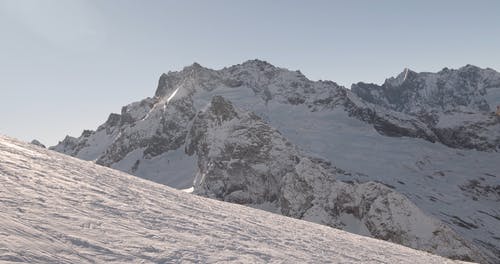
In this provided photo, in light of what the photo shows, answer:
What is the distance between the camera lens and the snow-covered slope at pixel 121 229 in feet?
22.8

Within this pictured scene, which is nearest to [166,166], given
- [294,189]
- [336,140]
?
[336,140]

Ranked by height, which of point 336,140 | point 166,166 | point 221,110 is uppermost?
point 221,110

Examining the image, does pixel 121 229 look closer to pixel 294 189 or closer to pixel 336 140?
pixel 294 189

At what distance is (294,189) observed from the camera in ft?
188

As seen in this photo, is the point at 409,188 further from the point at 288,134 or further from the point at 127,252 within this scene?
the point at 127,252

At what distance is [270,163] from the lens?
236 ft

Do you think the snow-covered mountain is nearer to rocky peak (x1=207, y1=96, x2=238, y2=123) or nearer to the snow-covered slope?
rocky peak (x1=207, y1=96, x2=238, y2=123)

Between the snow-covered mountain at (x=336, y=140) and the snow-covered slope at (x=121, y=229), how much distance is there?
58422 mm

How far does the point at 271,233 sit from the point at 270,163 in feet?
197

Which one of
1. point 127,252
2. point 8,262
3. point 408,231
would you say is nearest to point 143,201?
point 127,252

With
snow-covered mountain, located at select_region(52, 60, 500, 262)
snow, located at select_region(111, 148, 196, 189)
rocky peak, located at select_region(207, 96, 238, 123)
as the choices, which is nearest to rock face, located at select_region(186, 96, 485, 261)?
rocky peak, located at select_region(207, 96, 238, 123)

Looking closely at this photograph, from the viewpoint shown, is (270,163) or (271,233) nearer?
(271,233)

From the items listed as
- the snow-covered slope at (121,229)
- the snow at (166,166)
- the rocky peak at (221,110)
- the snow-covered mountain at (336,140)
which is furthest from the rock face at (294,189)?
the snow-covered slope at (121,229)

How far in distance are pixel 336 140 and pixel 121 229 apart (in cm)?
10721
